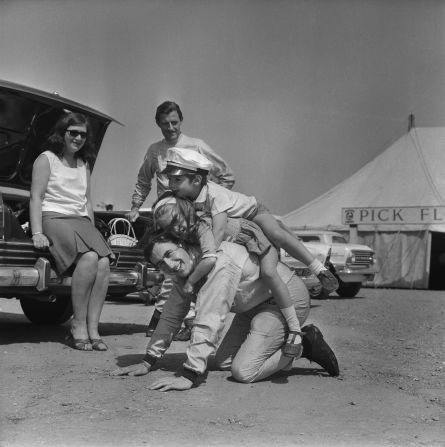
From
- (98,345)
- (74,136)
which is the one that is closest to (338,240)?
(74,136)

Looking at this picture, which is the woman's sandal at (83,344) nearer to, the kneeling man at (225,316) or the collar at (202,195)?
the kneeling man at (225,316)

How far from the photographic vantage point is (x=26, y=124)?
6.30 m

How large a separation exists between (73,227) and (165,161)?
107 cm

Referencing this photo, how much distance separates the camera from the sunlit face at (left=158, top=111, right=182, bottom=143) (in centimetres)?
588

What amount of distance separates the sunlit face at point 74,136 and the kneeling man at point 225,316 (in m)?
1.57

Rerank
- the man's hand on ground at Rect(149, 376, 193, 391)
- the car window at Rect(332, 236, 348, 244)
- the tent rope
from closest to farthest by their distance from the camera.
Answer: the man's hand on ground at Rect(149, 376, 193, 391)
the car window at Rect(332, 236, 348, 244)
the tent rope

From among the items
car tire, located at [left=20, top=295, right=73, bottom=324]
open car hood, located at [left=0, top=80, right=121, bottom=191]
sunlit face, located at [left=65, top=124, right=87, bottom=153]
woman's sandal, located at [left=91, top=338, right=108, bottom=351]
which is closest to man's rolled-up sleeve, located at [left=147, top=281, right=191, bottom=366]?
woman's sandal, located at [left=91, top=338, right=108, bottom=351]

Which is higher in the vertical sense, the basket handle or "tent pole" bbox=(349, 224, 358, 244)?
the basket handle

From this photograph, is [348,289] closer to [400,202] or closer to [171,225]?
[400,202]

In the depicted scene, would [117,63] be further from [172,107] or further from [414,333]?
[414,333]

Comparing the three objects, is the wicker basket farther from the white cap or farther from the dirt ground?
the white cap

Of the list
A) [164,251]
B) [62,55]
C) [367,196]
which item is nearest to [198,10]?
[62,55]

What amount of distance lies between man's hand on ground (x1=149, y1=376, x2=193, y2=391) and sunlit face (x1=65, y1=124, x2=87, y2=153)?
2.24 m

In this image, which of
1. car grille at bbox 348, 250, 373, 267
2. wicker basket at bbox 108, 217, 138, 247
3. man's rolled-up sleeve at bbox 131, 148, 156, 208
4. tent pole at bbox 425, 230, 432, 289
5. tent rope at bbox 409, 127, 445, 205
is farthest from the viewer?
tent rope at bbox 409, 127, 445, 205
